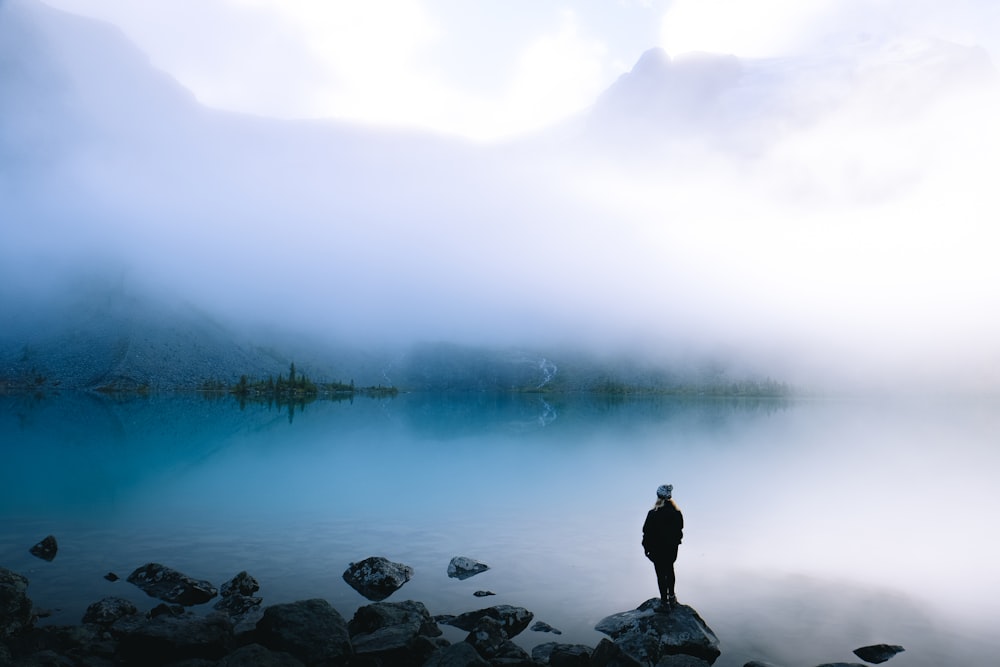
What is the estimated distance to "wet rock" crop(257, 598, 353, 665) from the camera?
63.7 feet

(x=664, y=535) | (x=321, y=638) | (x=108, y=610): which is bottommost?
(x=108, y=610)

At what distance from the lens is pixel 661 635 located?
22.2 m

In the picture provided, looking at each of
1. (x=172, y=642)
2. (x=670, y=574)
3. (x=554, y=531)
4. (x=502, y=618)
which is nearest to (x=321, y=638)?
(x=172, y=642)

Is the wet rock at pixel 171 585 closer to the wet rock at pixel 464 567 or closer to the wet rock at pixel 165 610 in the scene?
the wet rock at pixel 165 610

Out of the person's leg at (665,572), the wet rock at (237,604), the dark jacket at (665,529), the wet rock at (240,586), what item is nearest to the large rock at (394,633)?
the wet rock at (237,604)

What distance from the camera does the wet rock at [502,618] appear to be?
24.0m

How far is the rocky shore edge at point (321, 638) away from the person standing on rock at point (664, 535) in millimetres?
1390

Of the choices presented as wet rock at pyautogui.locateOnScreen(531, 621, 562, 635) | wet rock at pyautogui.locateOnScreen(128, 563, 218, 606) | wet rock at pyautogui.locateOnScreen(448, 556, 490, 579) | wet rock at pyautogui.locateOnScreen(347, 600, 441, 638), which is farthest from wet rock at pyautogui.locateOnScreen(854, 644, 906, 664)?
wet rock at pyautogui.locateOnScreen(128, 563, 218, 606)

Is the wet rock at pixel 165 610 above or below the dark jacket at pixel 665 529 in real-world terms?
below

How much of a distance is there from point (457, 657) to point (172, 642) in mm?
8090

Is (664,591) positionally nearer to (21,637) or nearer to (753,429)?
(21,637)

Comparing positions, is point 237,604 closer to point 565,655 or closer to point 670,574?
point 565,655

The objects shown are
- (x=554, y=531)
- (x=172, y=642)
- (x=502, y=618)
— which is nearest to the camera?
(x=172, y=642)

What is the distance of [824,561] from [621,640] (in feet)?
68.0
